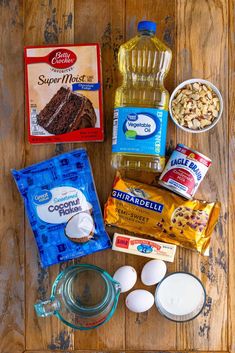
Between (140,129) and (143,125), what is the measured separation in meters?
0.01

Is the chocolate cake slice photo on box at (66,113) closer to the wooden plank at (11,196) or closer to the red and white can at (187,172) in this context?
the wooden plank at (11,196)

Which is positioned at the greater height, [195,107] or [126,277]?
[195,107]

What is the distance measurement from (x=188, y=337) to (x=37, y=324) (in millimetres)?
413

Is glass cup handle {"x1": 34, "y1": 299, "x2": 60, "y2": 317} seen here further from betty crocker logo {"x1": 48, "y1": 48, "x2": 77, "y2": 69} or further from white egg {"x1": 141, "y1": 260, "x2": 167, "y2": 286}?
betty crocker logo {"x1": 48, "y1": 48, "x2": 77, "y2": 69}

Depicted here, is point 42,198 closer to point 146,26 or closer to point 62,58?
point 62,58

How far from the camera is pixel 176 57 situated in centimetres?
121

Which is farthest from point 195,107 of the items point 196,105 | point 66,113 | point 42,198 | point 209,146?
point 42,198

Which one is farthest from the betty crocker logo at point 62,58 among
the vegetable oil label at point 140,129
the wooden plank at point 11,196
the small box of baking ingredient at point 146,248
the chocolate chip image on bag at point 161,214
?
the small box of baking ingredient at point 146,248

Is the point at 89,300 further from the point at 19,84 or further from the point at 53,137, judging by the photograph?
the point at 19,84

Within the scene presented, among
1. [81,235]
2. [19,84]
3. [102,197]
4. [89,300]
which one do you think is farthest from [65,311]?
[19,84]

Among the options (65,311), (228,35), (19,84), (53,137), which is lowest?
(65,311)

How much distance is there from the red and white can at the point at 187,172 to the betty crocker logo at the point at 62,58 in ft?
1.25

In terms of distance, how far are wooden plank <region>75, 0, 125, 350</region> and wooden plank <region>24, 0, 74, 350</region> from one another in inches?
1.3

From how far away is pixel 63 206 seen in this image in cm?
120
